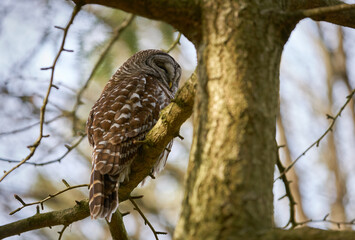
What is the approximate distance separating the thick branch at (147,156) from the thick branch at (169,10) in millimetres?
466

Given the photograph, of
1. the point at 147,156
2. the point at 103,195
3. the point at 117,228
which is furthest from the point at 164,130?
the point at 117,228

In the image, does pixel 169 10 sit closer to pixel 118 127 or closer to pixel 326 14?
pixel 326 14

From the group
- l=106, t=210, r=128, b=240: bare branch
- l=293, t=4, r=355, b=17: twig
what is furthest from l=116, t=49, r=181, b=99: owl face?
l=293, t=4, r=355, b=17: twig

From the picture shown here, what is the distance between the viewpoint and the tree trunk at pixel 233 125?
1802 millimetres

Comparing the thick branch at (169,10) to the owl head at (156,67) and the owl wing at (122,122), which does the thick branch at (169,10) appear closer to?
the owl wing at (122,122)


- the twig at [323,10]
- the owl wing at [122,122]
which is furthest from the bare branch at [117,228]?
the twig at [323,10]

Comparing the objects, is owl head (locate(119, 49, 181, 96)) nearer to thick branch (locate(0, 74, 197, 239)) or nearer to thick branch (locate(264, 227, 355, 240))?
thick branch (locate(0, 74, 197, 239))

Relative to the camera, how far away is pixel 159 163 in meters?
4.82

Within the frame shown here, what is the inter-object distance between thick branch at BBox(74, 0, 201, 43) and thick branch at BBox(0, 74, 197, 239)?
1.53ft

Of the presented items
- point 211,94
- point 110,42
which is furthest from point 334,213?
point 211,94

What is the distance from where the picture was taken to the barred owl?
3.56 meters

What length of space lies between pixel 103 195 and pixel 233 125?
5.90 ft

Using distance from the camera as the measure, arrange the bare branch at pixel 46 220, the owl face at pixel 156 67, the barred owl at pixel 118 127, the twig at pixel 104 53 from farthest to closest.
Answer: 1. the owl face at pixel 156 67
2. the twig at pixel 104 53
3. the barred owl at pixel 118 127
4. the bare branch at pixel 46 220

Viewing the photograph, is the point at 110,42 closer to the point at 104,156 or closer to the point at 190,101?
the point at 104,156
